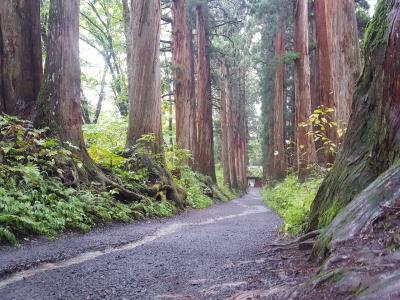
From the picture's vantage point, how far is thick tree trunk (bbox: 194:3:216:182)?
2091cm

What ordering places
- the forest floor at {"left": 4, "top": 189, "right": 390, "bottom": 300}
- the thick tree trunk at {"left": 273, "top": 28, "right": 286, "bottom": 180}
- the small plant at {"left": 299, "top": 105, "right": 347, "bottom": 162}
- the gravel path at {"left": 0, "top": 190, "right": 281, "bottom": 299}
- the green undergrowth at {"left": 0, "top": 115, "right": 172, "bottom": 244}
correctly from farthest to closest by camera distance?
the thick tree trunk at {"left": 273, "top": 28, "right": 286, "bottom": 180}
the small plant at {"left": 299, "top": 105, "right": 347, "bottom": 162}
the green undergrowth at {"left": 0, "top": 115, "right": 172, "bottom": 244}
the gravel path at {"left": 0, "top": 190, "right": 281, "bottom": 299}
the forest floor at {"left": 4, "top": 189, "right": 390, "bottom": 300}

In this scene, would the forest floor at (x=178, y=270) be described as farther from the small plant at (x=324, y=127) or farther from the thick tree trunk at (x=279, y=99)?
the thick tree trunk at (x=279, y=99)

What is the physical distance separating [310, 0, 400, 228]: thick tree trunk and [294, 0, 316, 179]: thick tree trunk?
1098 centimetres

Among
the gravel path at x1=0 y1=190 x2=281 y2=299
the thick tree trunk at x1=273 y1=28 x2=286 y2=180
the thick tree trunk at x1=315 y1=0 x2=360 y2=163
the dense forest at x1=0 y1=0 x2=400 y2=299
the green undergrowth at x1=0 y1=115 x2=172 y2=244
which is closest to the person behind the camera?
the dense forest at x1=0 y1=0 x2=400 y2=299

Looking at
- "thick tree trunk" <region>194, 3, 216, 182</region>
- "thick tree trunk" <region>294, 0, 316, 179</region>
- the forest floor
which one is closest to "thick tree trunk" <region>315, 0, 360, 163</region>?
the forest floor

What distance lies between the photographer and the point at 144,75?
1114cm

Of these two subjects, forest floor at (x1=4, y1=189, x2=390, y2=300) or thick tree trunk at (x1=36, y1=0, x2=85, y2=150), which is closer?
forest floor at (x1=4, y1=189, x2=390, y2=300)

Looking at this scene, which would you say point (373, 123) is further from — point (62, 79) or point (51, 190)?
point (62, 79)

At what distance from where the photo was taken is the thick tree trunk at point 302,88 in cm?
1576

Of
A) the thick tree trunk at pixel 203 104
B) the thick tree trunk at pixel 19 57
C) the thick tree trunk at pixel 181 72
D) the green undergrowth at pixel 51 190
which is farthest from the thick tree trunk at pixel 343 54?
the thick tree trunk at pixel 203 104

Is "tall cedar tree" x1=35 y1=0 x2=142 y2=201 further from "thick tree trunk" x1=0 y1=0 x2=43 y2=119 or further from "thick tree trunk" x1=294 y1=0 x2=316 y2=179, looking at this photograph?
"thick tree trunk" x1=294 y1=0 x2=316 y2=179

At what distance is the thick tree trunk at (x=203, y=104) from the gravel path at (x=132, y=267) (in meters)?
14.9

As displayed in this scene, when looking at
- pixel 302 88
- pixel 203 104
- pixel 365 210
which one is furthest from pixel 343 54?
pixel 203 104

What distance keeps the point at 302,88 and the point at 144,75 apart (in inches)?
294
